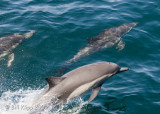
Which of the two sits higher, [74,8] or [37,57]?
[74,8]

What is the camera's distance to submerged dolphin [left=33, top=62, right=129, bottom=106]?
8891 mm

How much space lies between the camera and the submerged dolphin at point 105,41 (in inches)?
530

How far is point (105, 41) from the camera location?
47.4 feet

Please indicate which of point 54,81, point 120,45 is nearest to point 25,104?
point 54,81

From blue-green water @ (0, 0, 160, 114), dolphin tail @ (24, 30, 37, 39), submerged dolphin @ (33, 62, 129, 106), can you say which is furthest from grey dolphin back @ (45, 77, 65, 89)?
dolphin tail @ (24, 30, 37, 39)

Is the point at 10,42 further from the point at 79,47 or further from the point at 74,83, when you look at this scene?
the point at 74,83

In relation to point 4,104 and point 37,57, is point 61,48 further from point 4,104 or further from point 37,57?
point 4,104

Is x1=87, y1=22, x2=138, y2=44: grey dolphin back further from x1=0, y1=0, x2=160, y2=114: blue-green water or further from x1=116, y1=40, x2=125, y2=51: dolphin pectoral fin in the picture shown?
x1=116, y1=40, x2=125, y2=51: dolphin pectoral fin

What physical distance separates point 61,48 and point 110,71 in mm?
4587

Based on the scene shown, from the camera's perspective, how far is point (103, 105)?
395 inches

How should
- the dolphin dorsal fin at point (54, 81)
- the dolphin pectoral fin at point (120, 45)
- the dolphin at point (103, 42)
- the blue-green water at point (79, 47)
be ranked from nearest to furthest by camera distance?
1. the dolphin dorsal fin at point (54, 81)
2. the blue-green water at point (79, 47)
3. the dolphin at point (103, 42)
4. the dolphin pectoral fin at point (120, 45)

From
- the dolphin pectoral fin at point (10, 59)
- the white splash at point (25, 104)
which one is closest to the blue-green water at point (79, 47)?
the white splash at point (25, 104)

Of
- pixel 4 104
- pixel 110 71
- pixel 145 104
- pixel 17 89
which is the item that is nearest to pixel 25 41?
pixel 17 89

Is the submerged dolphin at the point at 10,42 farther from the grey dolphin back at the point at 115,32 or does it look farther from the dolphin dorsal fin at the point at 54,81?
the dolphin dorsal fin at the point at 54,81
